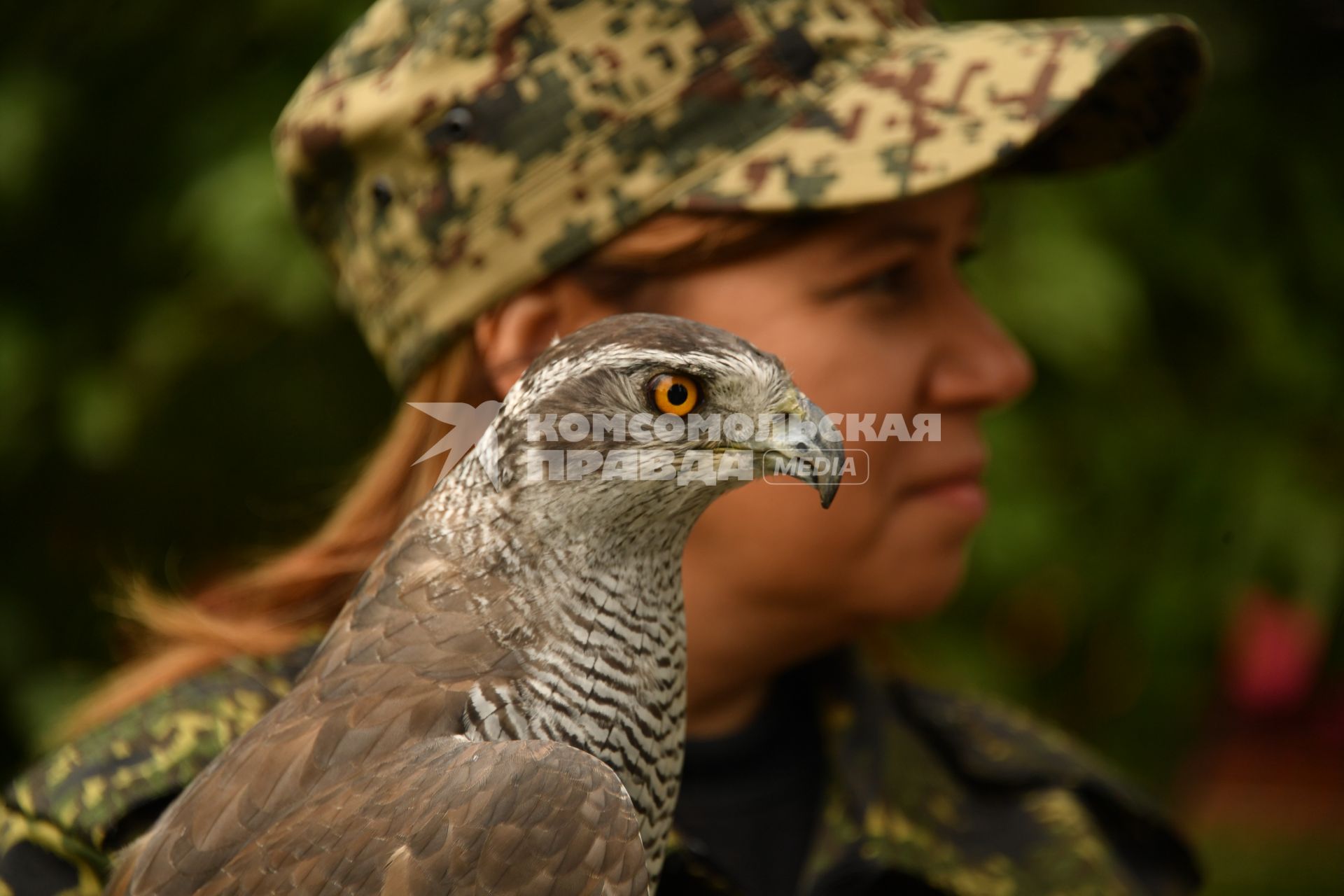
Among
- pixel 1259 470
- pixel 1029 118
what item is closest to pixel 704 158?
pixel 1029 118

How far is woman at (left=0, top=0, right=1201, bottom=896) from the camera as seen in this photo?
1861mm

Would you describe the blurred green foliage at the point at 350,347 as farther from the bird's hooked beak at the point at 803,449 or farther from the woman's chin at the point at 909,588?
the bird's hooked beak at the point at 803,449

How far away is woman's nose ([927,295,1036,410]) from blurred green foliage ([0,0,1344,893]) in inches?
44.1

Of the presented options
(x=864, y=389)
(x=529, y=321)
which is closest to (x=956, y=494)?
(x=864, y=389)

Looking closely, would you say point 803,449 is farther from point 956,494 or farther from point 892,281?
point 956,494

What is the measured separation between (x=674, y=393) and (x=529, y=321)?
24.8 inches

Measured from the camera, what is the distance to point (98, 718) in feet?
6.82

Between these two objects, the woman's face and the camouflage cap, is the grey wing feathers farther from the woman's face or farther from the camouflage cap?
the camouflage cap

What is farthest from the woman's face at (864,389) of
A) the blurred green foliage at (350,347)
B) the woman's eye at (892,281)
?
the blurred green foliage at (350,347)

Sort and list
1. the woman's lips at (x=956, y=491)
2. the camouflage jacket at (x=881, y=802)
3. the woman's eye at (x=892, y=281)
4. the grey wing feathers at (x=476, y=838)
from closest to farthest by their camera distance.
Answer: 1. the grey wing feathers at (x=476, y=838)
2. the camouflage jacket at (x=881, y=802)
3. the woman's eye at (x=892, y=281)
4. the woman's lips at (x=956, y=491)

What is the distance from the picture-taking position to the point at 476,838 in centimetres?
127

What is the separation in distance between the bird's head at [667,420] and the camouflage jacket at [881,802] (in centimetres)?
83

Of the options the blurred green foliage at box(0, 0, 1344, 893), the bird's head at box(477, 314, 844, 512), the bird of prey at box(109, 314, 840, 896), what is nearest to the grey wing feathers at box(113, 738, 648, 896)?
the bird of prey at box(109, 314, 840, 896)

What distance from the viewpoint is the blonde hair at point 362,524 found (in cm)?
191
